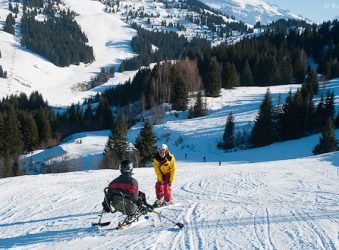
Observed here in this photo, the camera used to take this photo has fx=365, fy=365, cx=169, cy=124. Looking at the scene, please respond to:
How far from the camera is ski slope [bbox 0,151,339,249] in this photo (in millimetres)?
8039

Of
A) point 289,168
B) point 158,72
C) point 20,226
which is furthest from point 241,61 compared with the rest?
point 20,226

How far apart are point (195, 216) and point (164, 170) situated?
63.1 inches

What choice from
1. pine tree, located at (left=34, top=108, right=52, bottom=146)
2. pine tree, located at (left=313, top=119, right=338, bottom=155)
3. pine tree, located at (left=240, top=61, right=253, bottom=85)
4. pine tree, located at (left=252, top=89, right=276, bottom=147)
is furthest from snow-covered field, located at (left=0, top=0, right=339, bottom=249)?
pine tree, located at (left=240, top=61, right=253, bottom=85)

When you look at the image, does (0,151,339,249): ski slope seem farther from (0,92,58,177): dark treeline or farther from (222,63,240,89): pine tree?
(222,63,240,89): pine tree

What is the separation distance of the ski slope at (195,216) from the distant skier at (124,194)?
62 centimetres

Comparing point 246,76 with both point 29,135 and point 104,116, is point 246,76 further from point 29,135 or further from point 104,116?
point 29,135

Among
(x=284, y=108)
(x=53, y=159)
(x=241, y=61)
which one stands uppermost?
(x=241, y=61)

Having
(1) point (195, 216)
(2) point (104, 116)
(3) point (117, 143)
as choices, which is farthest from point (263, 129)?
(1) point (195, 216)

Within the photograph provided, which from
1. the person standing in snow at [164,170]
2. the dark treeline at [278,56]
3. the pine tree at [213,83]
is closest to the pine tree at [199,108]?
the pine tree at [213,83]

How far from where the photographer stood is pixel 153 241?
7988mm

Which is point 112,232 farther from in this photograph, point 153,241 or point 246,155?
point 246,155

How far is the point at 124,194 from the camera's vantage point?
8.39 metres

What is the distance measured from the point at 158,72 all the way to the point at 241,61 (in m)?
27.1

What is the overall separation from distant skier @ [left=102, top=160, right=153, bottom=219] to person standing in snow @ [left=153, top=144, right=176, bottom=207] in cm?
206
